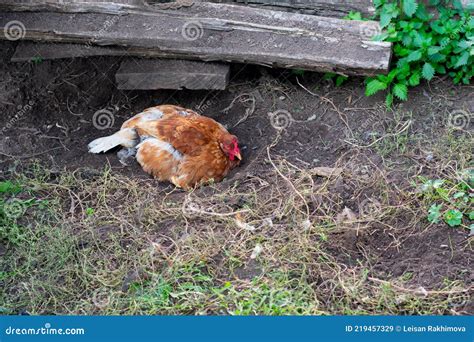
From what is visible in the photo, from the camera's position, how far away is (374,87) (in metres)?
5.02

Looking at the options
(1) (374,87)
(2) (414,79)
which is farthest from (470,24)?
(1) (374,87)

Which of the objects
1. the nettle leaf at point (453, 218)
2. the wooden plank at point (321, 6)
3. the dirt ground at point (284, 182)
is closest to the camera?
the dirt ground at point (284, 182)

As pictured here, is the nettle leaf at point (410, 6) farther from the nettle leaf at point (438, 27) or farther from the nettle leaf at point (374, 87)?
the nettle leaf at point (374, 87)

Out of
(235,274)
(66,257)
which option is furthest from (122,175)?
(235,274)

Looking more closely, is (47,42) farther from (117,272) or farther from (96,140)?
(117,272)

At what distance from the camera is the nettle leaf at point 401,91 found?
16.4ft

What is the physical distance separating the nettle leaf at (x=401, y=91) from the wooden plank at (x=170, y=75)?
1255 millimetres

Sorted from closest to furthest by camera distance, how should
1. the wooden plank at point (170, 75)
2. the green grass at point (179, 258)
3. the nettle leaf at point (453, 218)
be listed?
1. the green grass at point (179, 258)
2. the nettle leaf at point (453, 218)
3. the wooden plank at point (170, 75)

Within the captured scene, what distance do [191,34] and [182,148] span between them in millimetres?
877

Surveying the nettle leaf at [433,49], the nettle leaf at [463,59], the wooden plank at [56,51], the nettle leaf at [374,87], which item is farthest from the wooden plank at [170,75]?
the nettle leaf at [463,59]

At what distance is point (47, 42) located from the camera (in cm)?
531

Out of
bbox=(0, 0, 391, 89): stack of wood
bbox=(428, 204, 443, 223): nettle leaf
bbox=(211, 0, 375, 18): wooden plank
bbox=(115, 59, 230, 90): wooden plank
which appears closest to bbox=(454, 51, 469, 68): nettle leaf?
bbox=(0, 0, 391, 89): stack of wood

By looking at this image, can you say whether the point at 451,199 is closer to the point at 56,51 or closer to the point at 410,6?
the point at 410,6

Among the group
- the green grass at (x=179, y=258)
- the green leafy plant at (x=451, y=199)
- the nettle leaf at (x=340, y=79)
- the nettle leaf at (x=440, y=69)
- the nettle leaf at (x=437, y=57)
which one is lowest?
the green grass at (x=179, y=258)
